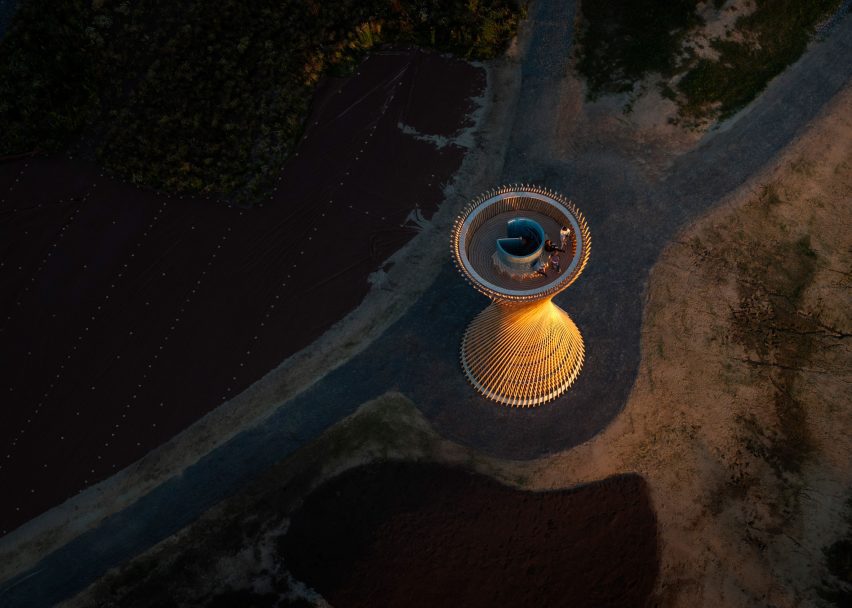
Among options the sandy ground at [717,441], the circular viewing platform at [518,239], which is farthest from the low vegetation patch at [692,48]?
the circular viewing platform at [518,239]

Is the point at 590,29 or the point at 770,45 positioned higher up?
the point at 590,29

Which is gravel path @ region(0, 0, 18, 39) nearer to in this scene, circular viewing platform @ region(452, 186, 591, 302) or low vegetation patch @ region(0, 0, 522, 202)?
low vegetation patch @ region(0, 0, 522, 202)

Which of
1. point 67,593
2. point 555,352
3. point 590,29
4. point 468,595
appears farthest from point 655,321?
point 67,593

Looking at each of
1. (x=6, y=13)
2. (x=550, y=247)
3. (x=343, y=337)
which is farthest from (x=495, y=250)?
(x=6, y=13)

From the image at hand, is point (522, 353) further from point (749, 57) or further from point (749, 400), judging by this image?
point (749, 57)

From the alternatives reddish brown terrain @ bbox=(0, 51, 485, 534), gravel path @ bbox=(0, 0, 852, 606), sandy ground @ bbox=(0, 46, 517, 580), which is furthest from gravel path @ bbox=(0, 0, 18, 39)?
gravel path @ bbox=(0, 0, 852, 606)

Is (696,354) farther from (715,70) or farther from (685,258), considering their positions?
(715,70)
